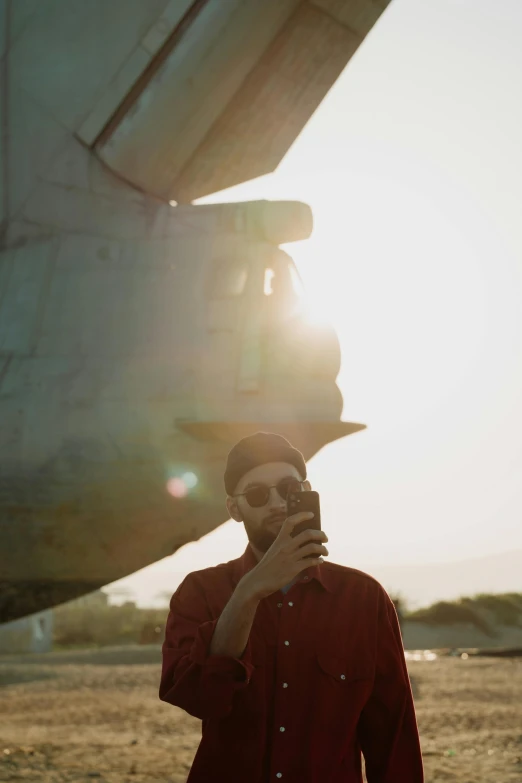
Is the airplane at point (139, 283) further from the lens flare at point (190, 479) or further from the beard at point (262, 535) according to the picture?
the beard at point (262, 535)

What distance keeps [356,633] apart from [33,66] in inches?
230

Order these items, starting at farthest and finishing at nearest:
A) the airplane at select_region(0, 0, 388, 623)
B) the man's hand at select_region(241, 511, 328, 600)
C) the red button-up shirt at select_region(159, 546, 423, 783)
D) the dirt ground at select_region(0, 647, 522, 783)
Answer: the dirt ground at select_region(0, 647, 522, 783), the airplane at select_region(0, 0, 388, 623), the red button-up shirt at select_region(159, 546, 423, 783), the man's hand at select_region(241, 511, 328, 600)

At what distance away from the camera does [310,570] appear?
9.05 ft

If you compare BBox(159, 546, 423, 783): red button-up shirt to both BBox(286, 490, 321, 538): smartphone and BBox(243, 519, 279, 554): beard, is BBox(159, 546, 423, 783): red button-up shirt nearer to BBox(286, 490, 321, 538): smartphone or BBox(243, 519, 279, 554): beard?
BBox(243, 519, 279, 554): beard

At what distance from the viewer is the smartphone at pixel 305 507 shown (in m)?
2.48

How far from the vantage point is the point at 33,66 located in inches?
284

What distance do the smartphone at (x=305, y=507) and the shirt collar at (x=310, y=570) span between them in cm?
27

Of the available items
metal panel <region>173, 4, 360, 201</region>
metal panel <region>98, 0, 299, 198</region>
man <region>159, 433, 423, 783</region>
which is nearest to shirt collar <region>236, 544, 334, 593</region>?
man <region>159, 433, 423, 783</region>

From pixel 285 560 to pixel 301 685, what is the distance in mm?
468

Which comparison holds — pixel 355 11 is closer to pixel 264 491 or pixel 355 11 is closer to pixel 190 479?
pixel 190 479

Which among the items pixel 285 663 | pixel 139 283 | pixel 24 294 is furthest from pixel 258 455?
pixel 24 294

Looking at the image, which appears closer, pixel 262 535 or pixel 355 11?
pixel 262 535

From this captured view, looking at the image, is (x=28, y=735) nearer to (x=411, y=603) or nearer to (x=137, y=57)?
(x=137, y=57)

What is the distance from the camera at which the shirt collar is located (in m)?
2.76
